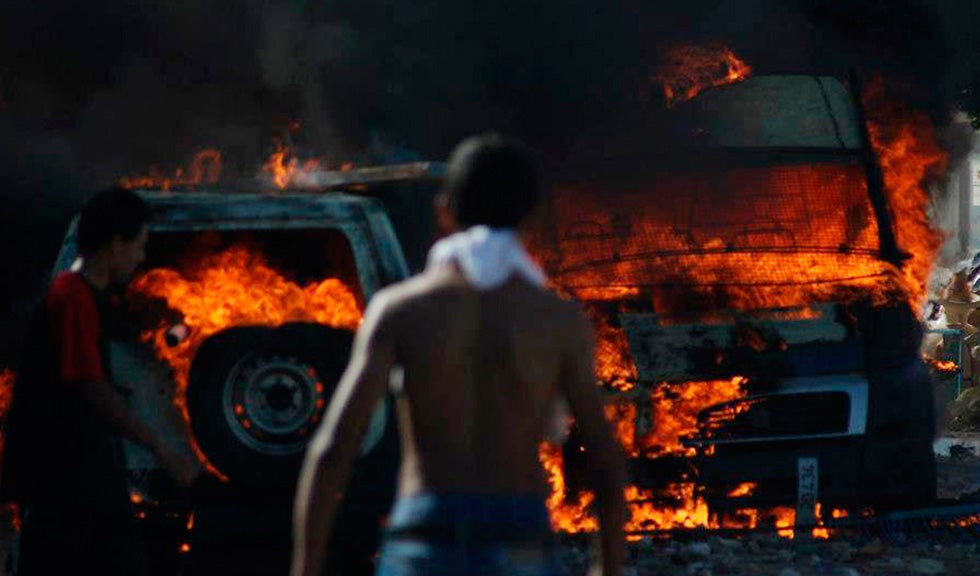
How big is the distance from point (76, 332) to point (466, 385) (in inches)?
74.4

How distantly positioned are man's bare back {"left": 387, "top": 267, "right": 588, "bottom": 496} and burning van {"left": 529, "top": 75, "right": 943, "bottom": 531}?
4240 mm

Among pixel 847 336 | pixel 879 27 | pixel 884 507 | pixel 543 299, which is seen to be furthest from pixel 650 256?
pixel 879 27

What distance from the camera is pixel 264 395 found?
591cm

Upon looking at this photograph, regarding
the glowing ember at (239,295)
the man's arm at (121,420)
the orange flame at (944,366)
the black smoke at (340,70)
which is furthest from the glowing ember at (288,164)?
the man's arm at (121,420)

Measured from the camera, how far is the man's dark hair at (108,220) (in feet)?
17.1

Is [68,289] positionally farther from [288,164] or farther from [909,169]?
[288,164]

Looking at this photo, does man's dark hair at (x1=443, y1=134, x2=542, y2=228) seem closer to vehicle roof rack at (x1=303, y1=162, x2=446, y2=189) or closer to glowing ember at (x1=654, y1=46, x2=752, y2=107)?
vehicle roof rack at (x1=303, y1=162, x2=446, y2=189)

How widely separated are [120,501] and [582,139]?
22.5ft

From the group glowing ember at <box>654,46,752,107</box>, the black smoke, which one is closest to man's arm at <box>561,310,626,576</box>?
the black smoke

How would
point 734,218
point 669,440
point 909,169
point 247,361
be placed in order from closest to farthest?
point 247,361
point 669,440
point 734,218
point 909,169

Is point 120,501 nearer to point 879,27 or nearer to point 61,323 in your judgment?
point 61,323

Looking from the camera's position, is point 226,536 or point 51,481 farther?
point 226,536

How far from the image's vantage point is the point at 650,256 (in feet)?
28.8

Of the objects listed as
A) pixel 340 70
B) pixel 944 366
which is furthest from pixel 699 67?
pixel 944 366
